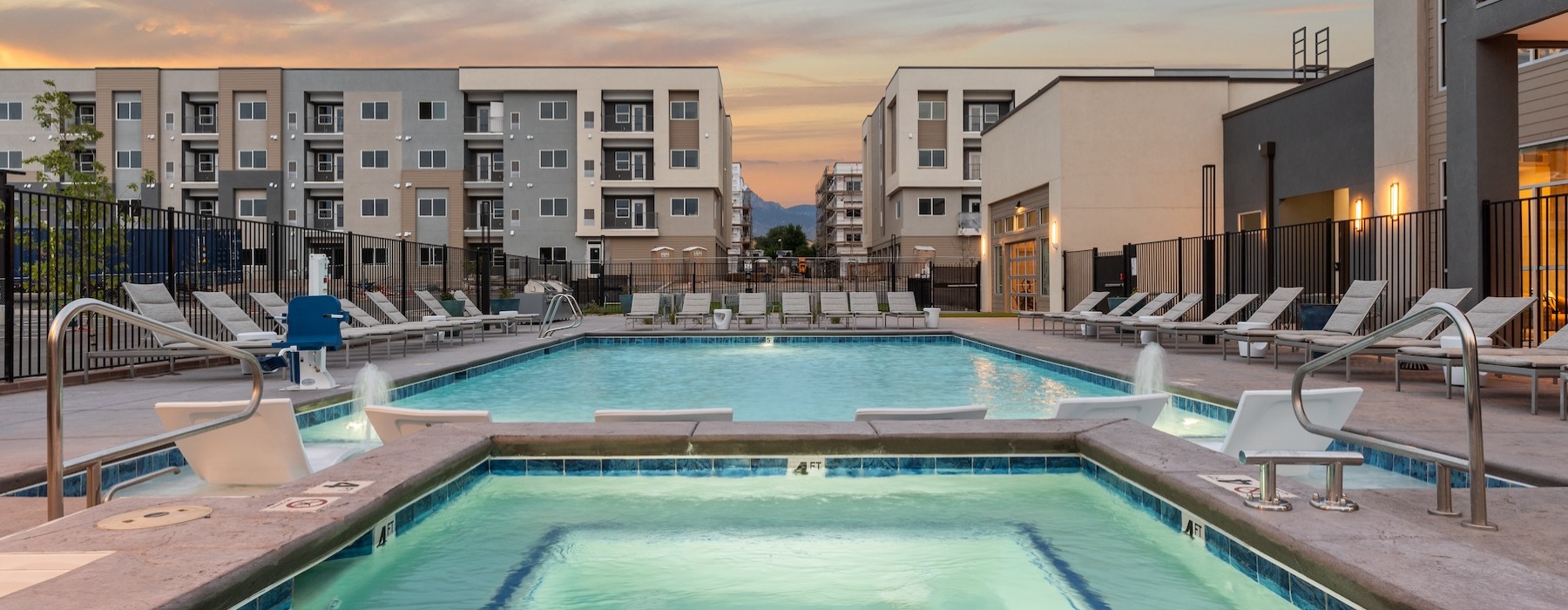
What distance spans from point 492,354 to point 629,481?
793 cm

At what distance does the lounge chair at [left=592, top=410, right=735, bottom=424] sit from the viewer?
5.42 metres

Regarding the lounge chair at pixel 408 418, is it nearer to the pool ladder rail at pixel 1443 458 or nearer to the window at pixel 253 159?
the pool ladder rail at pixel 1443 458

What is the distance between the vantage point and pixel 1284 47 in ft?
161

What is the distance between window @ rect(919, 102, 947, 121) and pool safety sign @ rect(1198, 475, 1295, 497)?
39.9 metres

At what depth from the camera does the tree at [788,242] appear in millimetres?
96375

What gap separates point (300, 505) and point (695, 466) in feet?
7.01

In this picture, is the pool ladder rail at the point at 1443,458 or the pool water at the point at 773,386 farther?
the pool water at the point at 773,386

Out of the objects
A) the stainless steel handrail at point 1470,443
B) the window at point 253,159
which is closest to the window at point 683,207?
the window at point 253,159

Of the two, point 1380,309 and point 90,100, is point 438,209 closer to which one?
point 90,100

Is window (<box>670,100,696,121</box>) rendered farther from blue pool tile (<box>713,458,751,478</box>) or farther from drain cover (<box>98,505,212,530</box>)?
drain cover (<box>98,505,212,530</box>)

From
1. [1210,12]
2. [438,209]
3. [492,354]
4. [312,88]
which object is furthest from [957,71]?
[492,354]

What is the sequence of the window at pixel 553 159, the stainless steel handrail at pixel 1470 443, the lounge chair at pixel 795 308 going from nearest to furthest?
the stainless steel handrail at pixel 1470 443 → the lounge chair at pixel 795 308 → the window at pixel 553 159

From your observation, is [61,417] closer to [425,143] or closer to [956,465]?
[956,465]

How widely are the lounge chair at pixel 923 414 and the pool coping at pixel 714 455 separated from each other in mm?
136
